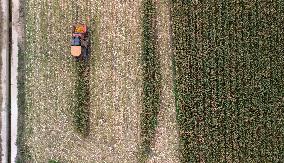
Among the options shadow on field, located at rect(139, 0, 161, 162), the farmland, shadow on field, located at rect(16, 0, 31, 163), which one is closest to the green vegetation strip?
the farmland

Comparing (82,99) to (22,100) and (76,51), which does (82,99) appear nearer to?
(76,51)

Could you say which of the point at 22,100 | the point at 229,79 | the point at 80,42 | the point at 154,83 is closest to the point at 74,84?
the point at 80,42

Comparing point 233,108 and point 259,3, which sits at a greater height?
point 259,3

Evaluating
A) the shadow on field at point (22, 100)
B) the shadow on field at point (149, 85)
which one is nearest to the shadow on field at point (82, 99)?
the shadow on field at point (22, 100)

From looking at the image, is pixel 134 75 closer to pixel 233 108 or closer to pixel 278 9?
pixel 233 108

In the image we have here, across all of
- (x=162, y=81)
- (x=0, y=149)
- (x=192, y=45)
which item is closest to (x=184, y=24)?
(x=192, y=45)

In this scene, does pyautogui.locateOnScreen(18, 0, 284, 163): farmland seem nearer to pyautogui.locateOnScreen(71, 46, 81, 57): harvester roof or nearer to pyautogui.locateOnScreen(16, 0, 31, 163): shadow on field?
pyautogui.locateOnScreen(16, 0, 31, 163): shadow on field
